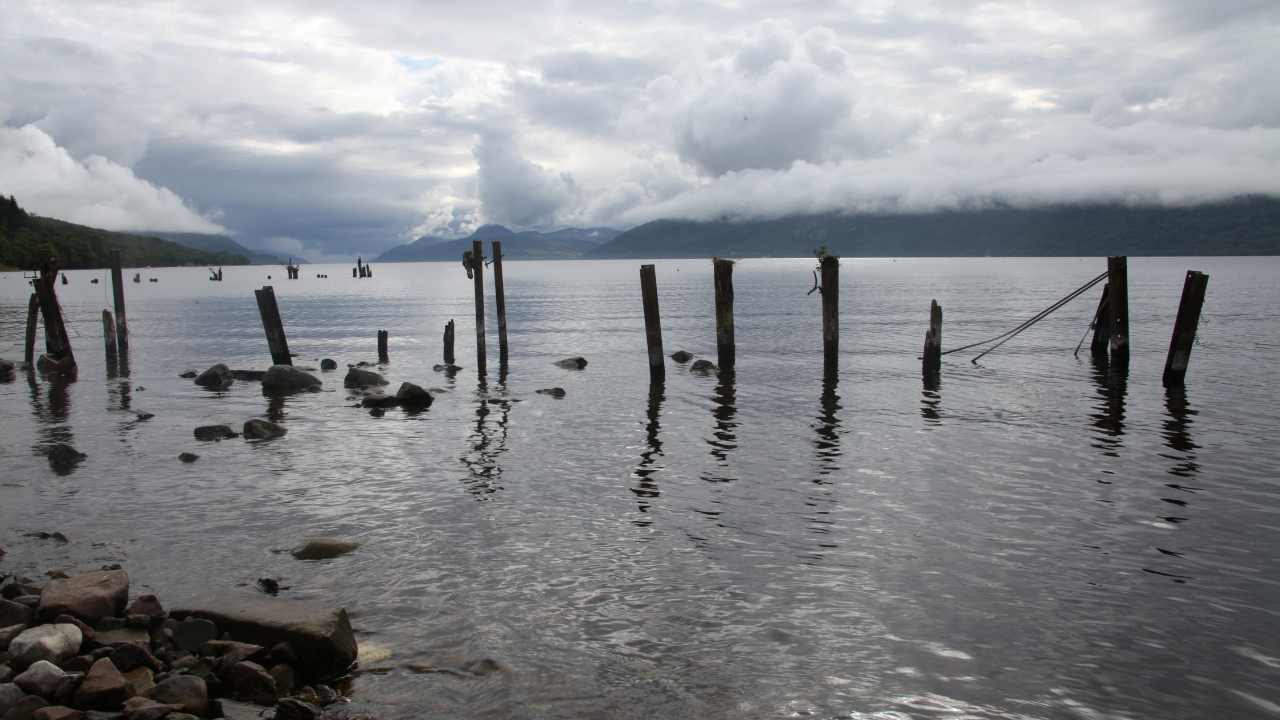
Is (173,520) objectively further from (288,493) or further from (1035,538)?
(1035,538)

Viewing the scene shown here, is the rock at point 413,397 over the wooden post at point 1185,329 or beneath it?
beneath

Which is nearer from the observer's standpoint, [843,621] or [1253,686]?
[1253,686]

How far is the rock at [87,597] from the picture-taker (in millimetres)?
8672

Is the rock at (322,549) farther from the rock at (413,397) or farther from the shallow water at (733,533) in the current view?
the rock at (413,397)

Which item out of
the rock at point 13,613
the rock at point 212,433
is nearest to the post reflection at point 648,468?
the rock at point 13,613

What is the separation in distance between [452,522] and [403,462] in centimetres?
473

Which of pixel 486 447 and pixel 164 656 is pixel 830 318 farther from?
pixel 164 656

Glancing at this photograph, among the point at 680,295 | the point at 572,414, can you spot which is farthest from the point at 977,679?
the point at 680,295

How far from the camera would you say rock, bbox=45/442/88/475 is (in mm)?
17594

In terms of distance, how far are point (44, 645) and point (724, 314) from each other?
25101 mm

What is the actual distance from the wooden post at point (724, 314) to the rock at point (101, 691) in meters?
24.0

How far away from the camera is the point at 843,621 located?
31.9 feet

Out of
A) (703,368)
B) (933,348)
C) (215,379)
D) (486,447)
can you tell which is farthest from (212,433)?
(933,348)

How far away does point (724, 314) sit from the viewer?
102 feet
